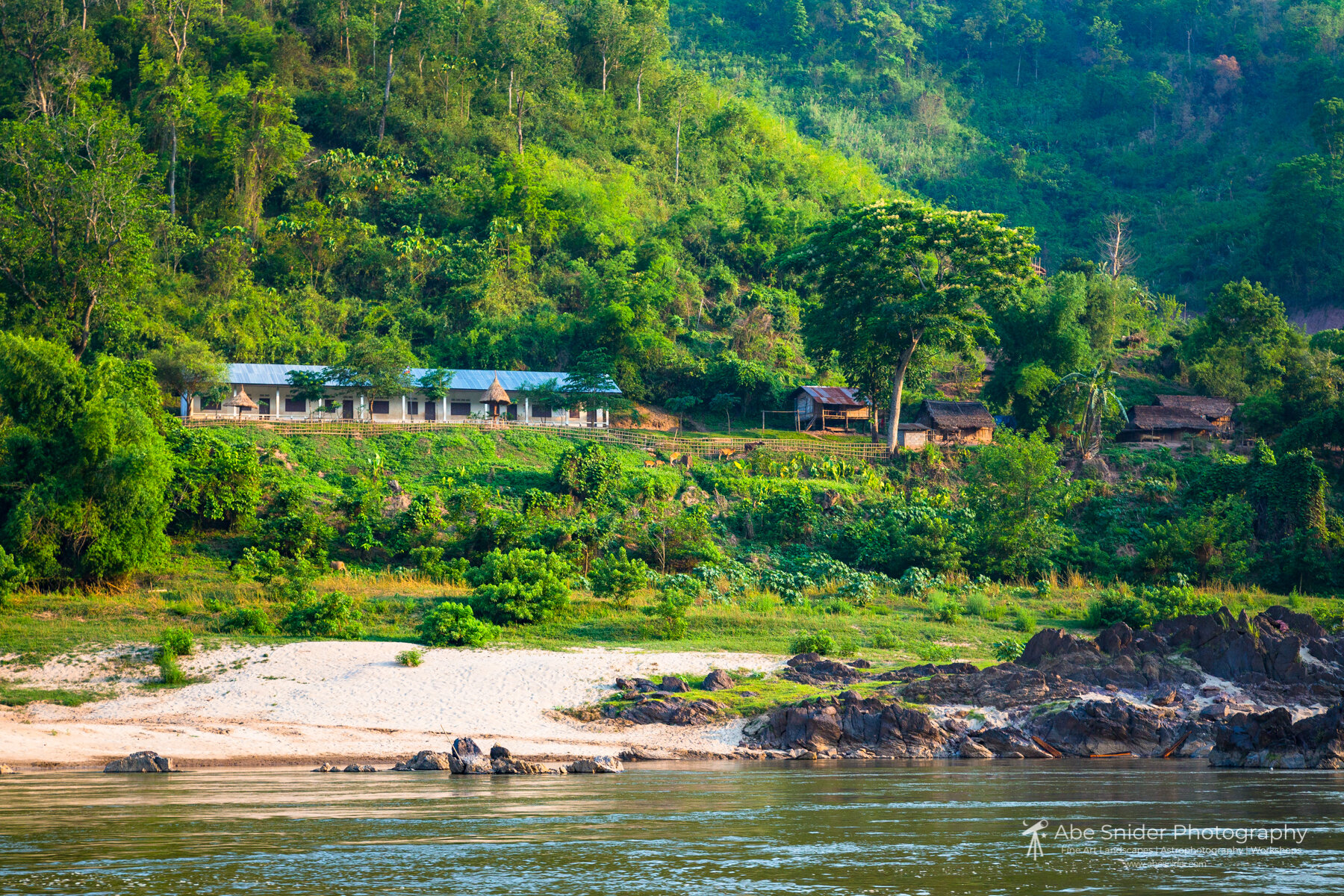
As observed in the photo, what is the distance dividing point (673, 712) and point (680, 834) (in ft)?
37.5

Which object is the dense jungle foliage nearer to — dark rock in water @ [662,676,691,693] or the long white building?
the long white building

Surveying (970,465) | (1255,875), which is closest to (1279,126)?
(970,465)

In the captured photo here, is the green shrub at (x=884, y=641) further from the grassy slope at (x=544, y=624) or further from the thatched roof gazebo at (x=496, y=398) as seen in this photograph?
the thatched roof gazebo at (x=496, y=398)

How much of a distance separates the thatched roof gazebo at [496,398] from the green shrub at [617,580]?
80.4ft

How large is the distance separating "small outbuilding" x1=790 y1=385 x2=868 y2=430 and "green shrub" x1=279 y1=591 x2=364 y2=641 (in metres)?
37.1

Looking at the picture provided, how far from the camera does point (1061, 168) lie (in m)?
120

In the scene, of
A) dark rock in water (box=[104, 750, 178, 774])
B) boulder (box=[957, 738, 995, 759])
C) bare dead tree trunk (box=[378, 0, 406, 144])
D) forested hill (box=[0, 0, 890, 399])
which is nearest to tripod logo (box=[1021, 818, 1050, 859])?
boulder (box=[957, 738, 995, 759])

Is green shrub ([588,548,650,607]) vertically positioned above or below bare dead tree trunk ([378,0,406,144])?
below

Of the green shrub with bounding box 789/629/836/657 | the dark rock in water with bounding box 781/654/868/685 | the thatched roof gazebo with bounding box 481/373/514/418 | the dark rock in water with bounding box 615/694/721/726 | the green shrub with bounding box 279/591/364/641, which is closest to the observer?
the dark rock in water with bounding box 615/694/721/726

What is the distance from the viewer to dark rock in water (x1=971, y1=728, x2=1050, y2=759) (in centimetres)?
2625

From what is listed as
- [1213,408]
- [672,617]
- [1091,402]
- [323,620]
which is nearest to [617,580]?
[672,617]

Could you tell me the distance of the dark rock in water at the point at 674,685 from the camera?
2969 centimetres

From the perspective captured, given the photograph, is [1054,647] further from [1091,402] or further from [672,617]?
[1091,402]

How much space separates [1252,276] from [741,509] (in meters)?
65.5
